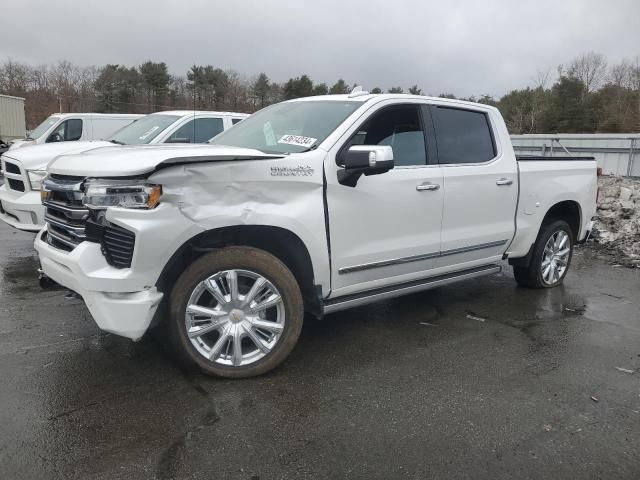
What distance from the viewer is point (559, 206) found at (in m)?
6.00

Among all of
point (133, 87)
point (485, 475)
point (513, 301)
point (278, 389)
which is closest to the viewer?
point (485, 475)

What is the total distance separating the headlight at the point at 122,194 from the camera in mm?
3102

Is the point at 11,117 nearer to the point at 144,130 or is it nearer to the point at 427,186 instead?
the point at 144,130

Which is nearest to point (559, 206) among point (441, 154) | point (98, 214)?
point (441, 154)

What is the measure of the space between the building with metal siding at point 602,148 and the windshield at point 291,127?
967 cm

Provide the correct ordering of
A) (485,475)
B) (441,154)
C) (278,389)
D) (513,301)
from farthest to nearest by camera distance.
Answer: (513,301)
(441,154)
(278,389)
(485,475)

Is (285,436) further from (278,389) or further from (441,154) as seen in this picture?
(441,154)

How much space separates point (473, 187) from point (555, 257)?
2007 mm

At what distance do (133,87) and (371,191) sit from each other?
4786 cm

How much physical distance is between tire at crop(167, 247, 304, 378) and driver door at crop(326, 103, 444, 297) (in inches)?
19.4

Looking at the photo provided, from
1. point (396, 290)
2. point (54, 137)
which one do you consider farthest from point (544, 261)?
point (54, 137)

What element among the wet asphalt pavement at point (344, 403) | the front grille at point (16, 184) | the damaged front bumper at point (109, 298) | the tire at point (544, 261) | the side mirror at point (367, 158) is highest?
the side mirror at point (367, 158)

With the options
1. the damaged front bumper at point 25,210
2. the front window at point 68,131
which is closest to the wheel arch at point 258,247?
the damaged front bumper at point 25,210

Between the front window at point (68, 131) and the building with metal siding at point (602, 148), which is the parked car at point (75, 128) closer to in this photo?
the front window at point (68, 131)
